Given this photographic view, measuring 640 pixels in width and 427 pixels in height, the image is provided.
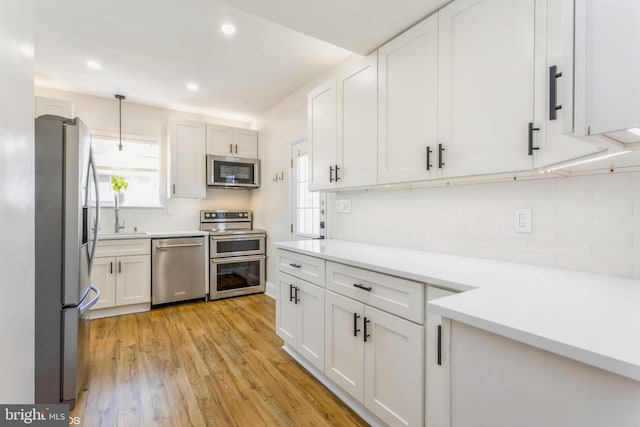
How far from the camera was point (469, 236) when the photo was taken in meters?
1.75

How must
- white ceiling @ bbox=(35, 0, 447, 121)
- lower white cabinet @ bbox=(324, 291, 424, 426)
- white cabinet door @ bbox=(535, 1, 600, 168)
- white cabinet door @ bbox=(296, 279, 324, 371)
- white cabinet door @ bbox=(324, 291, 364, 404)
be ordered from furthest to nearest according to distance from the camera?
1. white cabinet door @ bbox=(296, 279, 324, 371)
2. white ceiling @ bbox=(35, 0, 447, 121)
3. white cabinet door @ bbox=(324, 291, 364, 404)
4. lower white cabinet @ bbox=(324, 291, 424, 426)
5. white cabinet door @ bbox=(535, 1, 600, 168)

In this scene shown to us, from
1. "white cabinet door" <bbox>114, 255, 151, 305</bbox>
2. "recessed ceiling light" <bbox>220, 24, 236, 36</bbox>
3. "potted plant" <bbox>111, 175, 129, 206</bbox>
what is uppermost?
"recessed ceiling light" <bbox>220, 24, 236, 36</bbox>

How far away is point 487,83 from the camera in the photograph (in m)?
1.41

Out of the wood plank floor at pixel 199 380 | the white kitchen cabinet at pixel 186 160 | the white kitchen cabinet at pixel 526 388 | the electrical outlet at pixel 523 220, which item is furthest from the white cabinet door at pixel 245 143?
the white kitchen cabinet at pixel 526 388

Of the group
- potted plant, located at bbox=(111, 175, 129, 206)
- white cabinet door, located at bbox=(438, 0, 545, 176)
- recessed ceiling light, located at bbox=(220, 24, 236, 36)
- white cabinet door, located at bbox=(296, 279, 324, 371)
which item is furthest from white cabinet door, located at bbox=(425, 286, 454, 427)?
potted plant, located at bbox=(111, 175, 129, 206)

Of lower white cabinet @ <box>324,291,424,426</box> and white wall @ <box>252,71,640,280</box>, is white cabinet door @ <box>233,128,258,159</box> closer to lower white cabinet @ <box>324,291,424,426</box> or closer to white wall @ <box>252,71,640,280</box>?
white wall @ <box>252,71,640,280</box>

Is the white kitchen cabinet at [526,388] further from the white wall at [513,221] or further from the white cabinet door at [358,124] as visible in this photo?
the white cabinet door at [358,124]

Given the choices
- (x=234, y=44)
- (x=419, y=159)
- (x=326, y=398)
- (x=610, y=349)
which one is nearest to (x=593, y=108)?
(x=610, y=349)

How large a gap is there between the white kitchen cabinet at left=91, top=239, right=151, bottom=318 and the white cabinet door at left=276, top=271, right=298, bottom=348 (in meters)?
2.03

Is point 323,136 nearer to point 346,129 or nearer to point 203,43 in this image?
point 346,129

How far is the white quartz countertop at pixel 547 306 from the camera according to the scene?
2.12ft

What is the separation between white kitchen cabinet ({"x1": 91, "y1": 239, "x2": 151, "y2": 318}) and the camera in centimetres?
331

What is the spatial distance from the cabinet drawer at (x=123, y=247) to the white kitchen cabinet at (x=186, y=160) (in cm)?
77

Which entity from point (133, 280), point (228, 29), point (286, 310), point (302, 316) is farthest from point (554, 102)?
point (133, 280)
